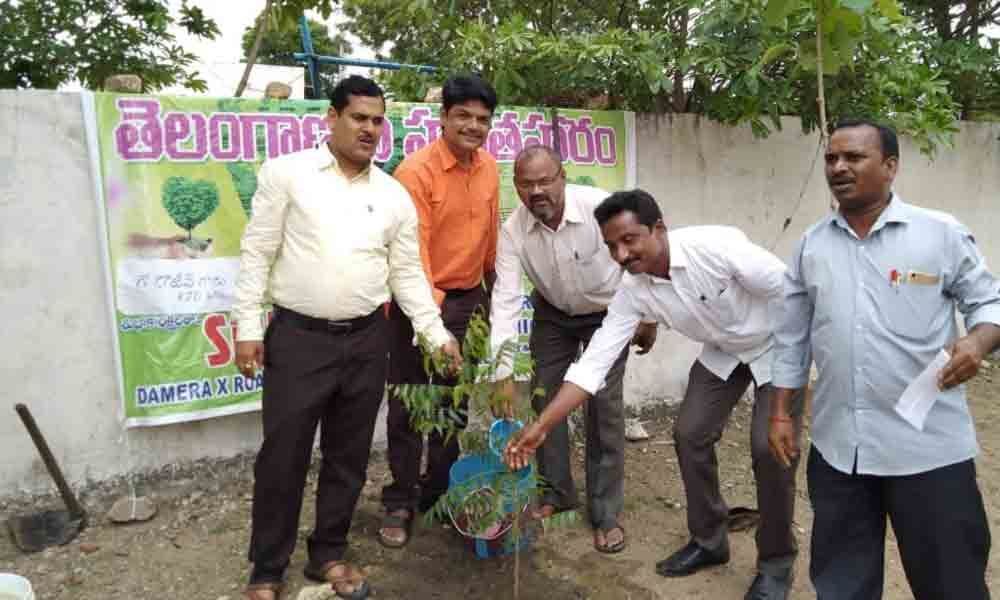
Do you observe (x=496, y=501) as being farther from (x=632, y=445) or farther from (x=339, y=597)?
(x=632, y=445)

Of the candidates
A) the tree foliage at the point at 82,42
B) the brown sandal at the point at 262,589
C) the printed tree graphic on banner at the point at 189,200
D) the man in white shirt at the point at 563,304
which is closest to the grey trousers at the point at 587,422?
the man in white shirt at the point at 563,304

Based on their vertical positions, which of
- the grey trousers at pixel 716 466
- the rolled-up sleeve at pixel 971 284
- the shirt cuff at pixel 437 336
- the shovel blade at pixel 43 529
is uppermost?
the rolled-up sleeve at pixel 971 284

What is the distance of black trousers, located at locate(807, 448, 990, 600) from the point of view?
1975 mm

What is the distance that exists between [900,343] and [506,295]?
5.15 feet

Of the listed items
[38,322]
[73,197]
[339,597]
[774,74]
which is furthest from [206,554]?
[774,74]

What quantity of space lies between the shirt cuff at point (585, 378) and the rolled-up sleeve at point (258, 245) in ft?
3.65

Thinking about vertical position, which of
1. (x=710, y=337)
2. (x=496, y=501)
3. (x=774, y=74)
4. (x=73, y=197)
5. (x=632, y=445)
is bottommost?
(x=632, y=445)

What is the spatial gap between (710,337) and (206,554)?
2277 millimetres

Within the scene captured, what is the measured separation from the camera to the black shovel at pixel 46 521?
307 cm

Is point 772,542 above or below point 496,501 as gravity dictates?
below

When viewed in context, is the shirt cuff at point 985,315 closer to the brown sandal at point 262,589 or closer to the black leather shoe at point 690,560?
the black leather shoe at point 690,560

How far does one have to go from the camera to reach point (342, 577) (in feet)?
9.05

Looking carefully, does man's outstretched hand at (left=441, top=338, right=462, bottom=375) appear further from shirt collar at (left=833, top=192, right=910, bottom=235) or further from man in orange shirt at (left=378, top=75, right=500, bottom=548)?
shirt collar at (left=833, top=192, right=910, bottom=235)

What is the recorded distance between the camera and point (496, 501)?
2500 millimetres
